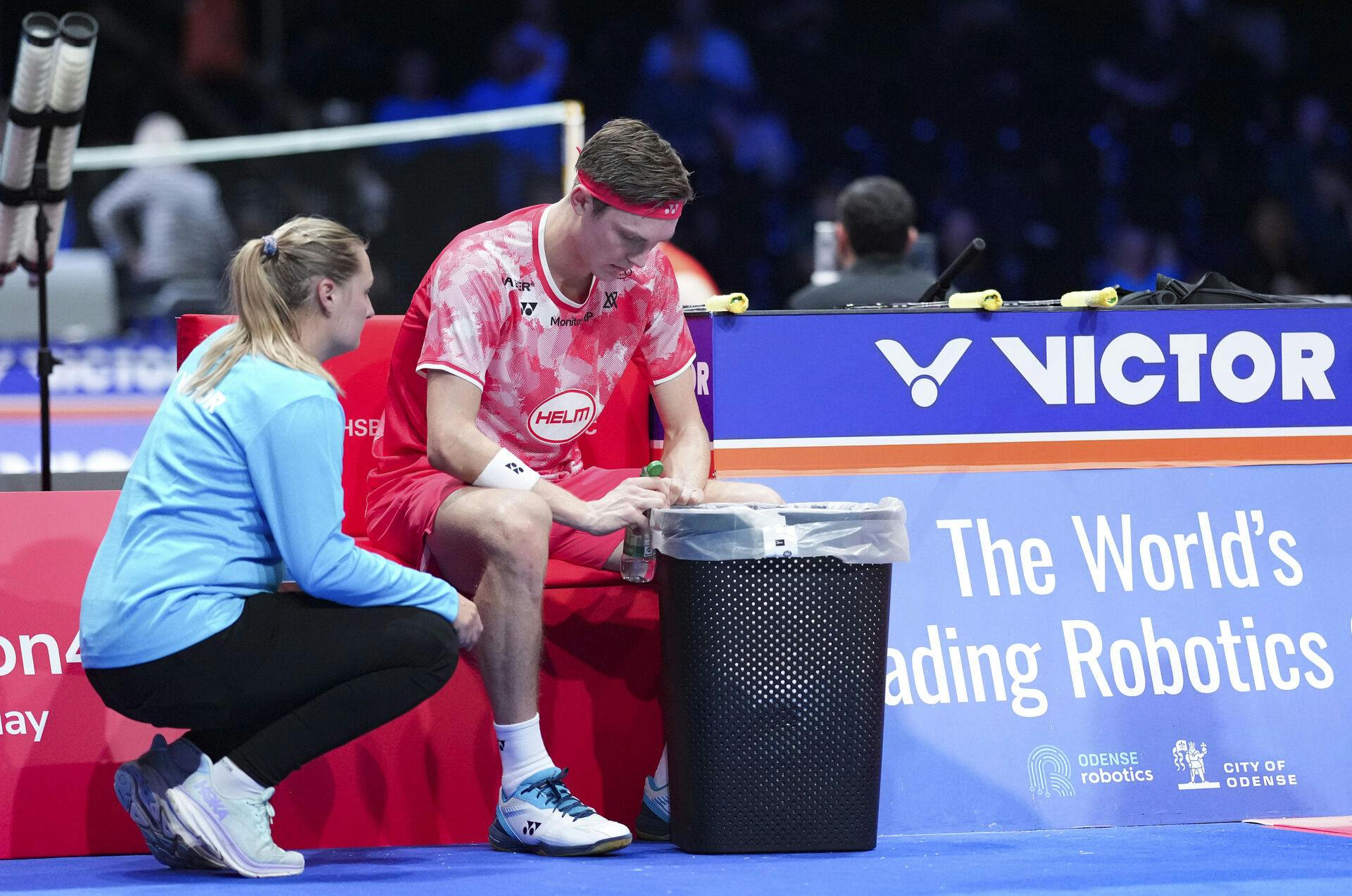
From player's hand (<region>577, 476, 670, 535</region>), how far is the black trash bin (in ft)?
0.23

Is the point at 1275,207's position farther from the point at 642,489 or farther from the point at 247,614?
the point at 247,614

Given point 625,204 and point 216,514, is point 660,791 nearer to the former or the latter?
point 216,514

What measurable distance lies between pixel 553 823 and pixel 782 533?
29.7 inches

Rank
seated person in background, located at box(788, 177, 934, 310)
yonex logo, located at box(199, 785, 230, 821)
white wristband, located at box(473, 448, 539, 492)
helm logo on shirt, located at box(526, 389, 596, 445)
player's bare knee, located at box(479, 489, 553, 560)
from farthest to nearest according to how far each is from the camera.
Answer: seated person in background, located at box(788, 177, 934, 310) < helm logo on shirt, located at box(526, 389, 596, 445) < white wristband, located at box(473, 448, 539, 492) < player's bare knee, located at box(479, 489, 553, 560) < yonex logo, located at box(199, 785, 230, 821)

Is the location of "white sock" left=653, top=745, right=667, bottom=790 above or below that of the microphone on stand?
below

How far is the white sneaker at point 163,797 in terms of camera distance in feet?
10.4

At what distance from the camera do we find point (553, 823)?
3432mm

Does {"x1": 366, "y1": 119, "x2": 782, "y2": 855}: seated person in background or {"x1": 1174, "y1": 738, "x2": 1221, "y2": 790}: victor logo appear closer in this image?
{"x1": 366, "y1": 119, "x2": 782, "y2": 855}: seated person in background

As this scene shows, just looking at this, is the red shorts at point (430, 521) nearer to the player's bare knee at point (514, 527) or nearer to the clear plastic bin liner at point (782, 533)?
the player's bare knee at point (514, 527)

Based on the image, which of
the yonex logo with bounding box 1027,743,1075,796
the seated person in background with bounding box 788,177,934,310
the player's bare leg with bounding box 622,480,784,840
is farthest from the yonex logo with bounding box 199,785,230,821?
the seated person in background with bounding box 788,177,934,310

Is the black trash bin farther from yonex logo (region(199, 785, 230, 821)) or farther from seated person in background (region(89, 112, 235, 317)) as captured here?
seated person in background (region(89, 112, 235, 317))

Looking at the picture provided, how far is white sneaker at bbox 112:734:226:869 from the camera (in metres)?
3.18

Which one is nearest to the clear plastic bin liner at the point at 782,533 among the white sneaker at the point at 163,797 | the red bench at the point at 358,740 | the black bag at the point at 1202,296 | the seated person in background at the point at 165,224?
the red bench at the point at 358,740

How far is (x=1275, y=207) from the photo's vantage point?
34.8 feet
